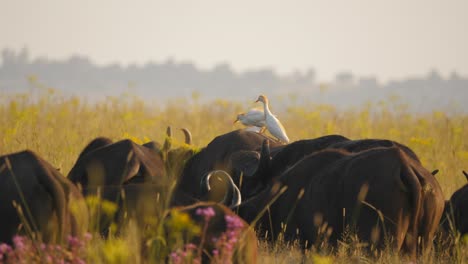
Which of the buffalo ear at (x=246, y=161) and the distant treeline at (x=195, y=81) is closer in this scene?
the buffalo ear at (x=246, y=161)

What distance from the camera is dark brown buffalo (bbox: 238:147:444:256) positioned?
6199 millimetres

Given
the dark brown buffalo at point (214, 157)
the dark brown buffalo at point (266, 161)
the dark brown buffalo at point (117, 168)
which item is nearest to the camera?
the dark brown buffalo at point (117, 168)

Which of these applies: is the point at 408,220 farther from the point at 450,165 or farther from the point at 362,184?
the point at 450,165

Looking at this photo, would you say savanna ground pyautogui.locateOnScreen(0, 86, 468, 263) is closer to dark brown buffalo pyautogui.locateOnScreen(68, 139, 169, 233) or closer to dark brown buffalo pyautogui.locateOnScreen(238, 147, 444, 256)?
dark brown buffalo pyautogui.locateOnScreen(238, 147, 444, 256)

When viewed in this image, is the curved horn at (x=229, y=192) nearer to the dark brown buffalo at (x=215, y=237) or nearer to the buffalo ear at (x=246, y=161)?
the dark brown buffalo at (x=215, y=237)

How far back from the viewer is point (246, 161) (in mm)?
8562

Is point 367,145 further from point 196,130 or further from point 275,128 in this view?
point 196,130

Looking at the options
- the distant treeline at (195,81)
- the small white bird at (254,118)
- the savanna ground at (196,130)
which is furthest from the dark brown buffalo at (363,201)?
the distant treeline at (195,81)

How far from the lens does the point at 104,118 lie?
15469mm

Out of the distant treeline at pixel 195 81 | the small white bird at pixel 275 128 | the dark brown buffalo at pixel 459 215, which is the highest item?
the dark brown buffalo at pixel 459 215

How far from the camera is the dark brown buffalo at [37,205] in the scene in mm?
5277

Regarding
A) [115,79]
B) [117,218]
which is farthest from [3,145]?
[115,79]

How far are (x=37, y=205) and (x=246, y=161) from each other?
352 cm

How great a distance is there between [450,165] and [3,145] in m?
6.46
